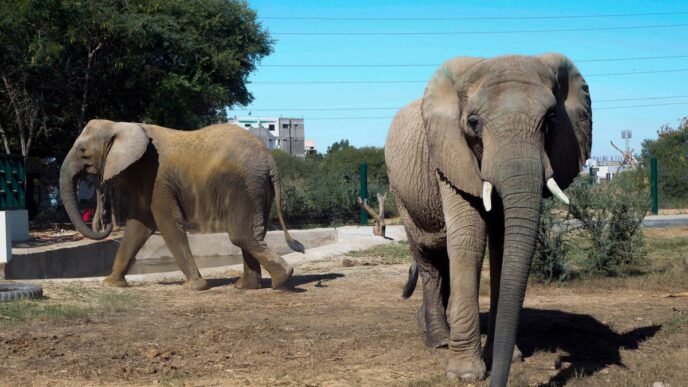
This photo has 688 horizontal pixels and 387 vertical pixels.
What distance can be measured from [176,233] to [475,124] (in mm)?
7439

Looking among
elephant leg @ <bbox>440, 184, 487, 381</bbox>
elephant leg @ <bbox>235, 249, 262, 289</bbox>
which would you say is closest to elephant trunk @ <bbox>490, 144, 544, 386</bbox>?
elephant leg @ <bbox>440, 184, 487, 381</bbox>

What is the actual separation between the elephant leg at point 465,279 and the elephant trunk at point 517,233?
82 centimetres

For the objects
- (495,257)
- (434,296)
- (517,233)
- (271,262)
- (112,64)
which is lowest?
(434,296)

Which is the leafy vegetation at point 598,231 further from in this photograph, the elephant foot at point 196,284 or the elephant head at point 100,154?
the elephant head at point 100,154

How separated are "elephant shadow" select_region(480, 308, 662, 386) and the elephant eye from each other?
5.73 ft

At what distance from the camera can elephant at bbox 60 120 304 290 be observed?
12180 mm

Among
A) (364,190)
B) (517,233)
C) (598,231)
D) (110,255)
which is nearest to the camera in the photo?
(517,233)

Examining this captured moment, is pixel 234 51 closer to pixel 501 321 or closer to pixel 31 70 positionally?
pixel 31 70

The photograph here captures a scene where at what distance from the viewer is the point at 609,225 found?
1298 centimetres

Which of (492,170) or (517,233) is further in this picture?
(492,170)

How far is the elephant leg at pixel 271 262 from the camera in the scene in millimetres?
11992

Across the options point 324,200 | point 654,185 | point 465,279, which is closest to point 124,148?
point 465,279

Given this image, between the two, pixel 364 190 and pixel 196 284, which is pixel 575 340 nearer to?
pixel 196 284

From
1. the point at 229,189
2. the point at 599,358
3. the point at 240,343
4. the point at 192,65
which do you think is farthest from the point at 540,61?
the point at 192,65
